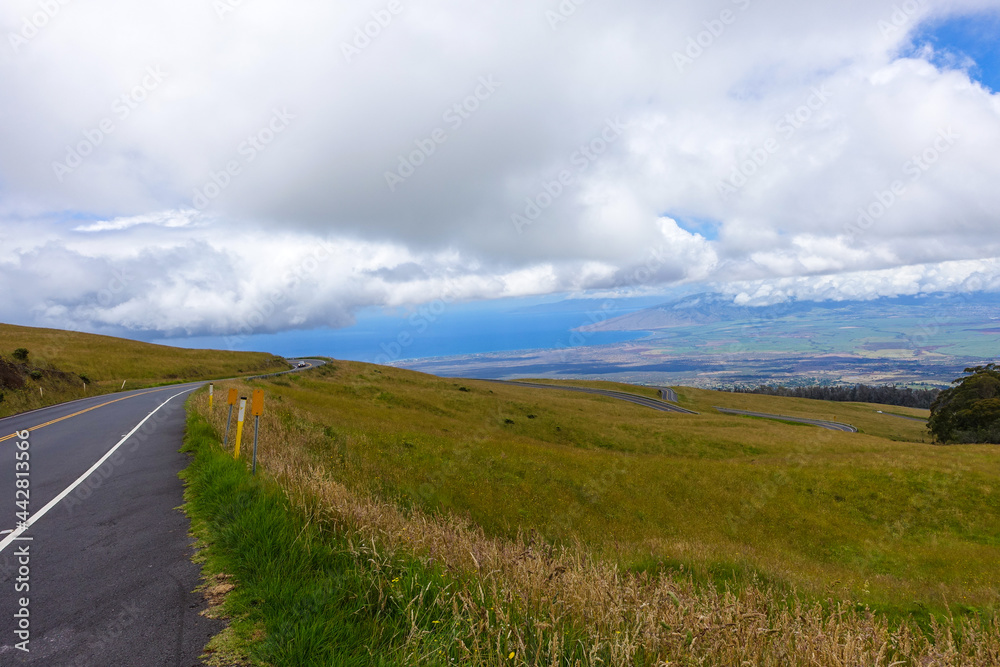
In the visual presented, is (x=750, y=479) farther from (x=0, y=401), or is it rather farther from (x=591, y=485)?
(x=0, y=401)

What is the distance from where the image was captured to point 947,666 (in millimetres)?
4559

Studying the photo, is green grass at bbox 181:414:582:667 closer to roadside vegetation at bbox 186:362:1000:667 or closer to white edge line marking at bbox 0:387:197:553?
roadside vegetation at bbox 186:362:1000:667

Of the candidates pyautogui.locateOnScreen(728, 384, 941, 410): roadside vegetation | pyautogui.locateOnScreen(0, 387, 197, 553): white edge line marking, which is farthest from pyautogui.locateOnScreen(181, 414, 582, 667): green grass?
pyautogui.locateOnScreen(728, 384, 941, 410): roadside vegetation

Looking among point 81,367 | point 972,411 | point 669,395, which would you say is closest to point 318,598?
point 81,367

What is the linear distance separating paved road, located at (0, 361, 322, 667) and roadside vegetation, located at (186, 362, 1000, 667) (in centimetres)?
50

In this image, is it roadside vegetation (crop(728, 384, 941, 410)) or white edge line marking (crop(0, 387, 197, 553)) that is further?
A: roadside vegetation (crop(728, 384, 941, 410))

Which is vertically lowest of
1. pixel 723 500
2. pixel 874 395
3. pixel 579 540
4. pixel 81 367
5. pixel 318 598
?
pixel 874 395

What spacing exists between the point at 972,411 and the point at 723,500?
4766 cm

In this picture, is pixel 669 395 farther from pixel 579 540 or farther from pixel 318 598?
pixel 318 598

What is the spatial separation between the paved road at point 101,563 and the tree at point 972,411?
63665 mm

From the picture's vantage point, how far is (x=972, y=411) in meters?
50.2

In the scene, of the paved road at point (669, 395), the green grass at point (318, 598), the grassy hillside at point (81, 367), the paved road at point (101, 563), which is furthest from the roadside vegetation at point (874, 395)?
the green grass at point (318, 598)

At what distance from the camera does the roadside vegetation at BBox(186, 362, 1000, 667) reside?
4.45 meters

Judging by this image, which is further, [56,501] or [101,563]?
[56,501]
